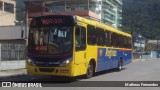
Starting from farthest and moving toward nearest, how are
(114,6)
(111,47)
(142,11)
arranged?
(114,6) < (142,11) < (111,47)

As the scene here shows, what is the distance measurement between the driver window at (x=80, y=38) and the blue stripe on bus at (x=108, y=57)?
3017 mm

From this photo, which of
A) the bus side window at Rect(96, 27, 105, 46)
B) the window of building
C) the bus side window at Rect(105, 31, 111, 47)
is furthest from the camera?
the window of building

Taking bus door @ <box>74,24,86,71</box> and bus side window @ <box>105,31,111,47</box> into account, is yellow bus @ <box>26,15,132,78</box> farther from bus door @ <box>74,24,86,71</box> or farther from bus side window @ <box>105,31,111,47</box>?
bus side window @ <box>105,31,111,47</box>

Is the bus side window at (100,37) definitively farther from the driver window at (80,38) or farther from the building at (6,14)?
the building at (6,14)

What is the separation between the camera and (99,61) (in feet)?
66.6

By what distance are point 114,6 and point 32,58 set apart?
109 meters

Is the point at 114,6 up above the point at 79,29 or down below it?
above

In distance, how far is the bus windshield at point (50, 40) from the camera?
16062 mm

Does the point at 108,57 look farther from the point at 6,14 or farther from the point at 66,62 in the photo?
the point at 6,14

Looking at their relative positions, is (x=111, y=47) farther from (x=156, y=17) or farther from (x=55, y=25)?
(x=156, y=17)

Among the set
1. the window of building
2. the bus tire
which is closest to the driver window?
the bus tire

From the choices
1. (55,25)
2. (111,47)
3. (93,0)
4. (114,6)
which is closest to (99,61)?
(111,47)

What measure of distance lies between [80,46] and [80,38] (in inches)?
14.9

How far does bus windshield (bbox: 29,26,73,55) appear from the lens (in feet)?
52.7
